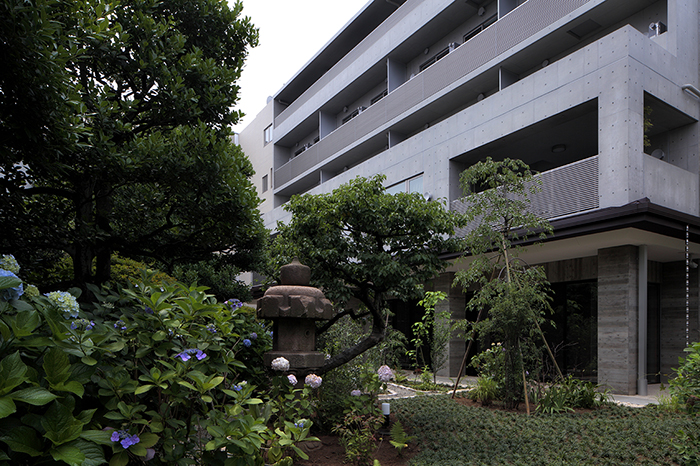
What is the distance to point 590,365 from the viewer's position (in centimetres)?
1191

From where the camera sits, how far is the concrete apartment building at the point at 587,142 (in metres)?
9.84

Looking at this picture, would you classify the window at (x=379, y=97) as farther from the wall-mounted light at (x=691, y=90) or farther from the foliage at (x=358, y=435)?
the foliage at (x=358, y=435)

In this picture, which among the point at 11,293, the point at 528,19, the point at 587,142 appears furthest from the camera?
the point at 587,142

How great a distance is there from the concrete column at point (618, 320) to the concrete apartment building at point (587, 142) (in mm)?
25

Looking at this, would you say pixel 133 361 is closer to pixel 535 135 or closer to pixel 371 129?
pixel 535 135

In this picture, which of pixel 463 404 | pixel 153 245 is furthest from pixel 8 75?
pixel 463 404

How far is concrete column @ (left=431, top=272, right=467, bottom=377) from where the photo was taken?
14297 mm

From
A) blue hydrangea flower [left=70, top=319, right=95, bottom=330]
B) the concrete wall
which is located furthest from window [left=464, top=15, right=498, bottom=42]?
blue hydrangea flower [left=70, top=319, right=95, bottom=330]

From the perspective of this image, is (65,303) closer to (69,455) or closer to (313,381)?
(69,455)

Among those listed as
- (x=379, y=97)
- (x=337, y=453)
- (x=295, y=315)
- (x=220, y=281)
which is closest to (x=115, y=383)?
(x=295, y=315)

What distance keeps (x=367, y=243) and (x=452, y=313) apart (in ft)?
27.8

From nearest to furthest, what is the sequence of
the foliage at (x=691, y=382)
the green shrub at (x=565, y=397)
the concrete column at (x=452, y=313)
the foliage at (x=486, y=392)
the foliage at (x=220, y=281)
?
the foliage at (x=691, y=382) → the green shrub at (x=565, y=397) → the foliage at (x=486, y=392) → the concrete column at (x=452, y=313) → the foliage at (x=220, y=281)

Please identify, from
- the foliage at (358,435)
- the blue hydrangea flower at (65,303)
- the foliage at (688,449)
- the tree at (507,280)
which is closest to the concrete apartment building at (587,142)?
the tree at (507,280)

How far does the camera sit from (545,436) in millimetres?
5918
